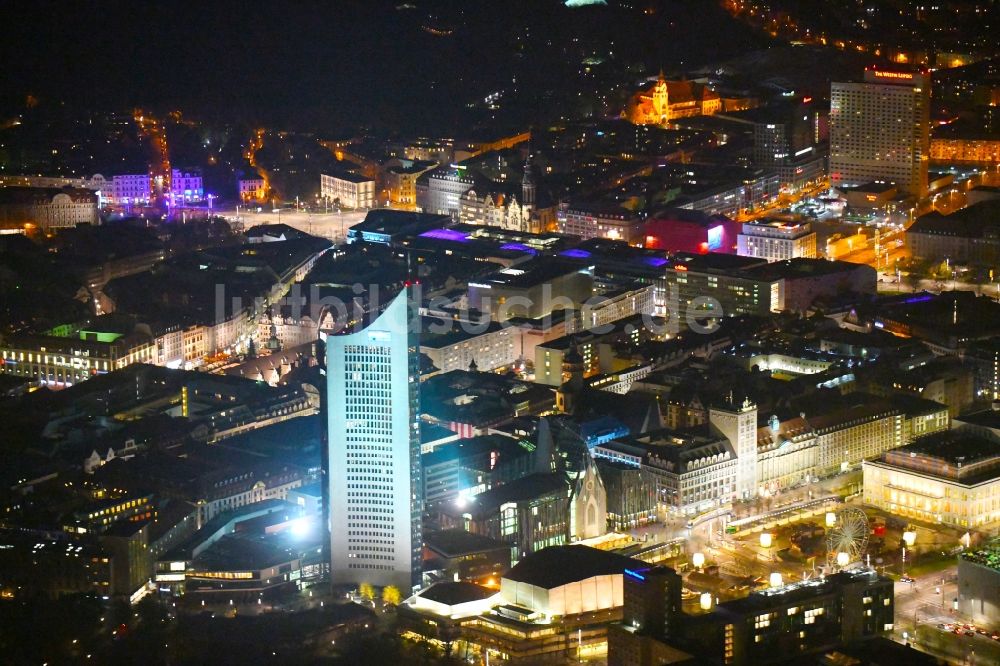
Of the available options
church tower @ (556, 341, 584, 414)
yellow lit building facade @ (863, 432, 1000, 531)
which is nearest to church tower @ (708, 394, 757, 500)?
yellow lit building facade @ (863, 432, 1000, 531)

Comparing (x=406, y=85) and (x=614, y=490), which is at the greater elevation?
(x=406, y=85)

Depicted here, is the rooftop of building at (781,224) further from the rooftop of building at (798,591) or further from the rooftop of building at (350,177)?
the rooftop of building at (798,591)

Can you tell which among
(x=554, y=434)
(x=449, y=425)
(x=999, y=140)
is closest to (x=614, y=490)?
(x=554, y=434)

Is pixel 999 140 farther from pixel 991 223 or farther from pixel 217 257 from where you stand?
pixel 217 257

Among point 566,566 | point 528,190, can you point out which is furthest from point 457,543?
point 528,190

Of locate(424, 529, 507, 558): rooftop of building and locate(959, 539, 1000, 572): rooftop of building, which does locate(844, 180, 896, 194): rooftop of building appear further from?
locate(424, 529, 507, 558): rooftop of building

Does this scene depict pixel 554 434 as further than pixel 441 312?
No

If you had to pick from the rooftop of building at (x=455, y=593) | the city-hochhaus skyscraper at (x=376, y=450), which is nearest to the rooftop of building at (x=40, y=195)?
the city-hochhaus skyscraper at (x=376, y=450)
